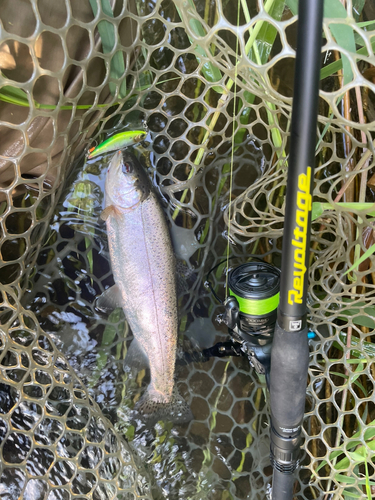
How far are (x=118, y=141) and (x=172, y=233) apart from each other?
359 mm

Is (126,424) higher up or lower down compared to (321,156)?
lower down

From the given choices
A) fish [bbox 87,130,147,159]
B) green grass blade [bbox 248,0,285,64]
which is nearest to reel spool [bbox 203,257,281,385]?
fish [bbox 87,130,147,159]

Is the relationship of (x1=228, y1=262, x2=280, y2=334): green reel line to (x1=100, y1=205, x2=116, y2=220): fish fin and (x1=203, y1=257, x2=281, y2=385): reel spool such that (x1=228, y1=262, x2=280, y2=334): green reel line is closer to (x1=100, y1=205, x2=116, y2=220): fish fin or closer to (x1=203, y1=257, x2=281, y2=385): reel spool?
(x1=203, y1=257, x2=281, y2=385): reel spool

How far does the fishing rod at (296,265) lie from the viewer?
1.98ft

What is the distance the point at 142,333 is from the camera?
1231 millimetres

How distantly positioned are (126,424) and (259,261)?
0.82 meters

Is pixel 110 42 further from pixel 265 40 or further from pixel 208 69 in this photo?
pixel 265 40

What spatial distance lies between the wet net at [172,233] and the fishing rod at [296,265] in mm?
266

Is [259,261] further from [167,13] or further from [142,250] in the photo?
[167,13]

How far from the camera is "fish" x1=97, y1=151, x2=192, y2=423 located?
1.11 metres

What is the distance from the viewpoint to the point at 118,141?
106 centimetres

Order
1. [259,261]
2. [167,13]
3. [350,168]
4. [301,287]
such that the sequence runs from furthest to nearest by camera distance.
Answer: [259,261] → [350,168] → [167,13] → [301,287]

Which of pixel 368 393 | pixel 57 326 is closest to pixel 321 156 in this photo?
pixel 368 393

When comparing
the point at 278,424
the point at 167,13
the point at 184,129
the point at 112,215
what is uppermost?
the point at 167,13
